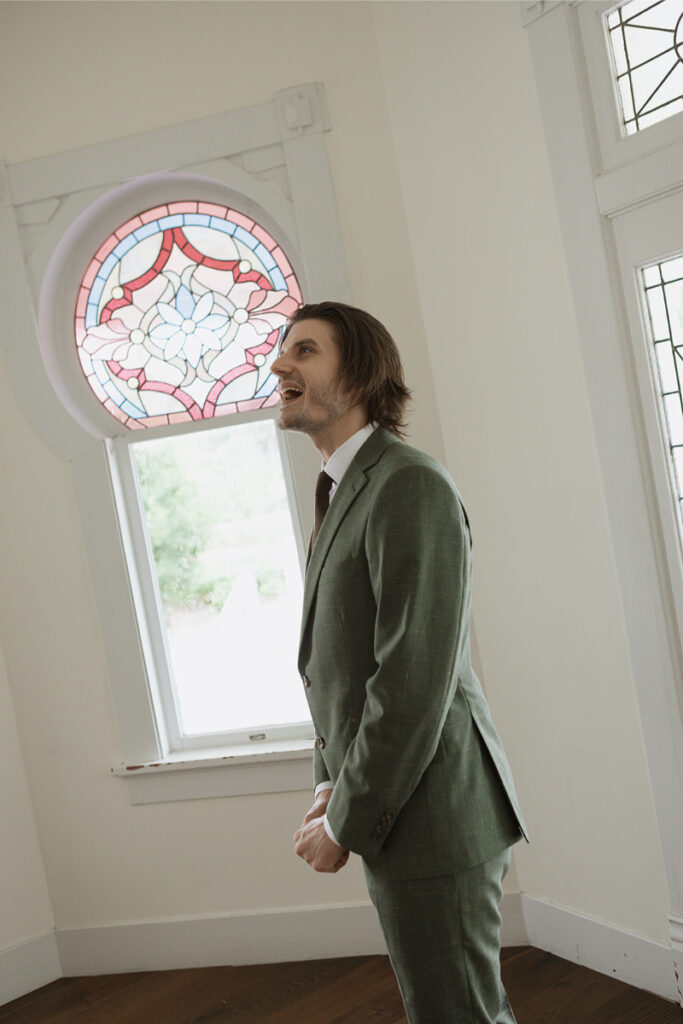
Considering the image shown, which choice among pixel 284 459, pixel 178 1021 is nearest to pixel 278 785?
pixel 178 1021

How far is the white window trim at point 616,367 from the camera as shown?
242cm

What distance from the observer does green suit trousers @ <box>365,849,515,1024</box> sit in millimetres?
1516

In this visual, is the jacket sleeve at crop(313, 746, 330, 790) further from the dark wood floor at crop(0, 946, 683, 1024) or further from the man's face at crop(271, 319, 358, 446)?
the dark wood floor at crop(0, 946, 683, 1024)

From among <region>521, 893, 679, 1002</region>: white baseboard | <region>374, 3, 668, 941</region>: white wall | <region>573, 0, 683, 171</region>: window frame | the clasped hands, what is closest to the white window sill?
<region>374, 3, 668, 941</region>: white wall

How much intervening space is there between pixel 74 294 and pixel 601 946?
113 inches

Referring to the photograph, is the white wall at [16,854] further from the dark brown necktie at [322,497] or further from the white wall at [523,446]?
the dark brown necktie at [322,497]

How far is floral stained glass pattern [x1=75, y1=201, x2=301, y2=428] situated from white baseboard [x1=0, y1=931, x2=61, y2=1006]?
1971 mm

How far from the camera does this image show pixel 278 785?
10.9 feet

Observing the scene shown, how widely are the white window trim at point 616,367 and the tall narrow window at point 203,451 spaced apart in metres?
1.20

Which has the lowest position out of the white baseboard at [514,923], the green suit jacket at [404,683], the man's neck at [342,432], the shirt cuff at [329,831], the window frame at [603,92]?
the white baseboard at [514,923]

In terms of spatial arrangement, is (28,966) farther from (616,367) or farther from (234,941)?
(616,367)

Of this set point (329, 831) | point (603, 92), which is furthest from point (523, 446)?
point (329, 831)

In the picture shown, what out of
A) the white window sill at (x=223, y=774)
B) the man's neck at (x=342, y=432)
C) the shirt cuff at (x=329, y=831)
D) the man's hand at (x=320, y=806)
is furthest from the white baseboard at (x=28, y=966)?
the man's neck at (x=342, y=432)

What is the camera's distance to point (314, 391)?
1752 mm
